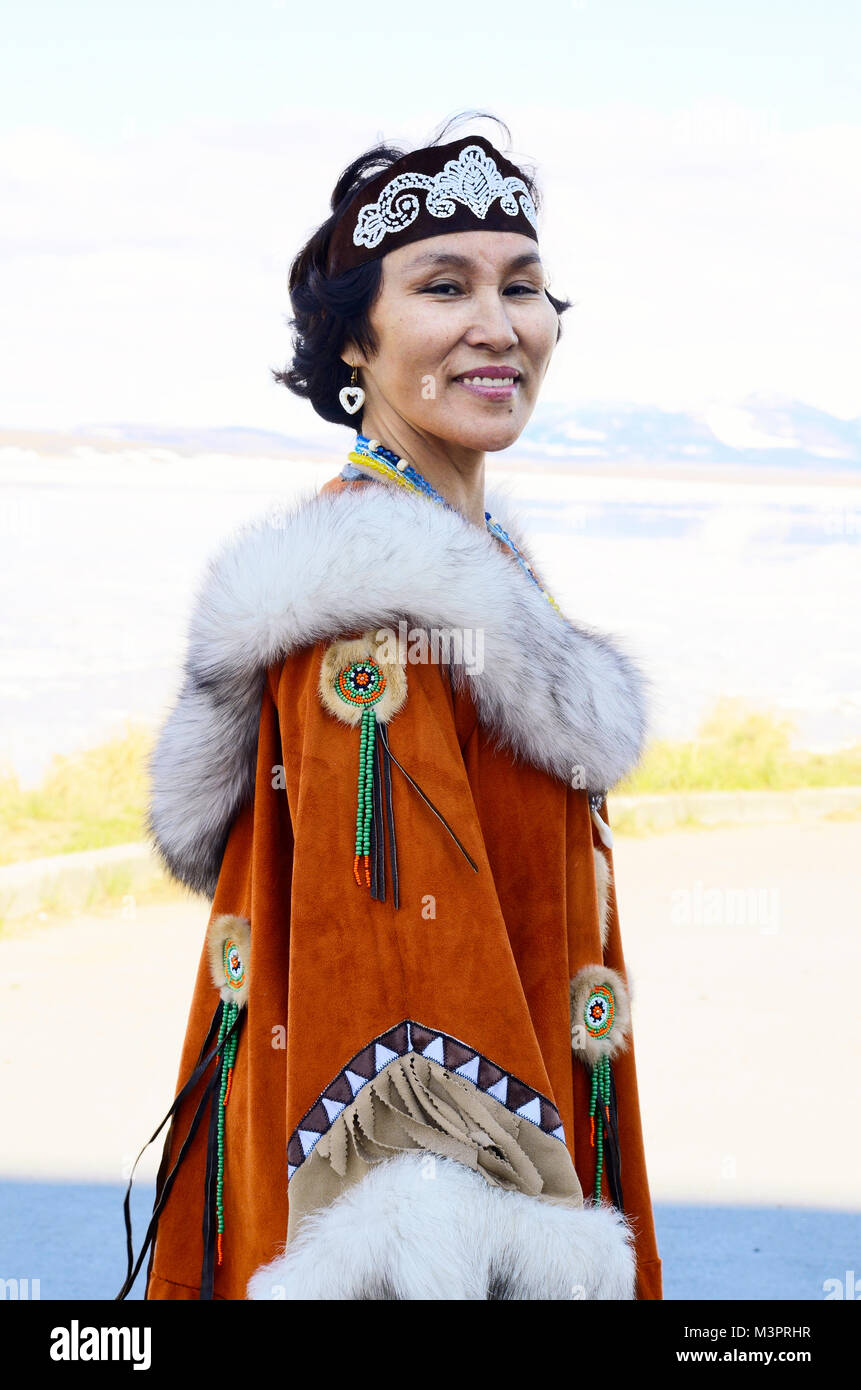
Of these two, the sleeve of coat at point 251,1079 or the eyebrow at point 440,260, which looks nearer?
the sleeve of coat at point 251,1079

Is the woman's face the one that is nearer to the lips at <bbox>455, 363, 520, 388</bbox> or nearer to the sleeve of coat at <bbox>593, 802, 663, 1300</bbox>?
the lips at <bbox>455, 363, 520, 388</bbox>

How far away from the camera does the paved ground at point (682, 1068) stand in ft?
10.9

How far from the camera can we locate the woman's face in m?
1.63

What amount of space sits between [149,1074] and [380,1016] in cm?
308

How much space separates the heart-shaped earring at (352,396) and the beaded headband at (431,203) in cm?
14

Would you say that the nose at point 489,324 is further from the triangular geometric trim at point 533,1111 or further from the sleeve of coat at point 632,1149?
the triangular geometric trim at point 533,1111

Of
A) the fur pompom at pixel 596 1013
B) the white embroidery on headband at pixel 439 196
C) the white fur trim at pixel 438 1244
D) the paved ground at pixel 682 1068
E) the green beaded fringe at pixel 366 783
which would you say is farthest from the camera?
the paved ground at pixel 682 1068

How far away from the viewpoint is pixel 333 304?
1722 mm

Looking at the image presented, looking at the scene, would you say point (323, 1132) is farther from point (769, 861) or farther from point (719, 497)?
point (719, 497)

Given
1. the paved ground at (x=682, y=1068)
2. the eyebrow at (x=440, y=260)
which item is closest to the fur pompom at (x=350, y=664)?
the eyebrow at (x=440, y=260)

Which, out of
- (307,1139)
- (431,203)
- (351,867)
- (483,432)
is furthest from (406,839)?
(431,203)

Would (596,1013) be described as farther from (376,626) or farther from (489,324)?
(489,324)
